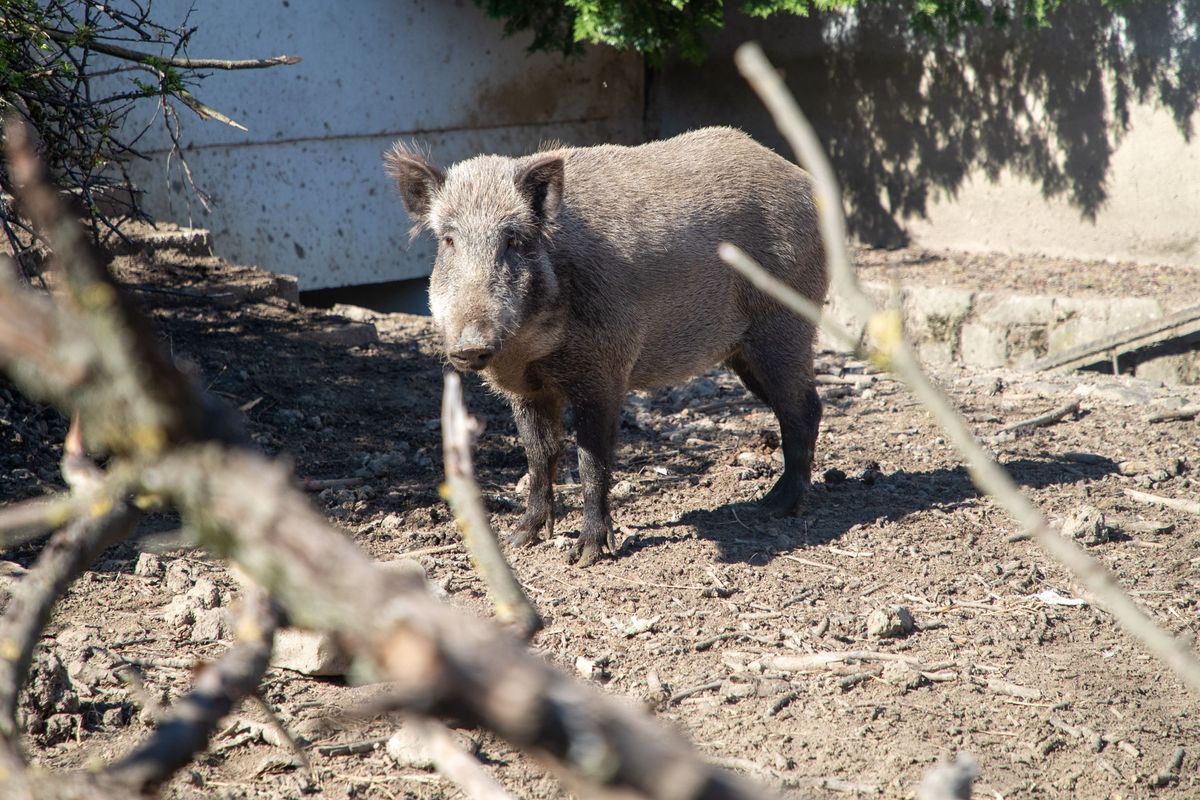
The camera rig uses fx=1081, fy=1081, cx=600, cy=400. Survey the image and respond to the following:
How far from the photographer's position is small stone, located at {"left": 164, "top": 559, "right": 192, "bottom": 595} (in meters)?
3.97

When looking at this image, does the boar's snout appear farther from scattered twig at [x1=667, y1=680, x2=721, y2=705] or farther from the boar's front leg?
scattered twig at [x1=667, y1=680, x2=721, y2=705]

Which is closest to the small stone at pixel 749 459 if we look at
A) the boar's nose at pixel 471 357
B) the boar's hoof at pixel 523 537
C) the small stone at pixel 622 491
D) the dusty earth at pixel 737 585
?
the dusty earth at pixel 737 585

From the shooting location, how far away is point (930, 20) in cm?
908

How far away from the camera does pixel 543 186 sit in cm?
432

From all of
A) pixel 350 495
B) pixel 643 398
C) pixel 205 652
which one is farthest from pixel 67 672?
pixel 643 398

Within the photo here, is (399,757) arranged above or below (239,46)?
below

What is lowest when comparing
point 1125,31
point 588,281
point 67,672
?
point 67,672

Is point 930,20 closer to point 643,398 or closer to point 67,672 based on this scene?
point 643,398

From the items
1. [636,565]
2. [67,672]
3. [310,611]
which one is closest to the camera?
[310,611]

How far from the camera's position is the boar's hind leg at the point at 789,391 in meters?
5.00

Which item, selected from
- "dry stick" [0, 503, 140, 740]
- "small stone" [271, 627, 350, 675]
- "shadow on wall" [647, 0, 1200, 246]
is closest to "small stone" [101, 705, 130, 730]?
"small stone" [271, 627, 350, 675]

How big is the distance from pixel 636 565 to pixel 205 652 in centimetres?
171

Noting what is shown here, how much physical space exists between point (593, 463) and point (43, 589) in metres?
3.08

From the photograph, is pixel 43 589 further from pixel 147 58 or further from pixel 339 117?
pixel 339 117
